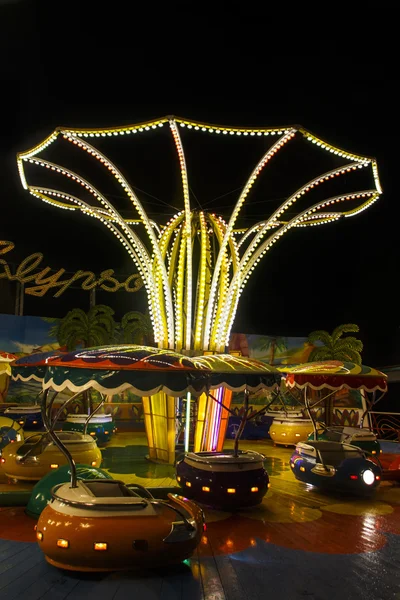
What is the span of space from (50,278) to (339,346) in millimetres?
13442

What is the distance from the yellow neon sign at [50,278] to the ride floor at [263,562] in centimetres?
1326

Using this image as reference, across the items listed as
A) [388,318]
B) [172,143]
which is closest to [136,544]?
[172,143]

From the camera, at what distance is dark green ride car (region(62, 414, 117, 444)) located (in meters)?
14.9

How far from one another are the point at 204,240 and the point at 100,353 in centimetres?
668

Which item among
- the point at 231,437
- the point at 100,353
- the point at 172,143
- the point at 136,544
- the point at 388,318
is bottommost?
the point at 231,437

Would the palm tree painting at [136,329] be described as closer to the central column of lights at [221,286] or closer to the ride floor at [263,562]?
the central column of lights at [221,286]

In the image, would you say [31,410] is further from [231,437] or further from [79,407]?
[231,437]

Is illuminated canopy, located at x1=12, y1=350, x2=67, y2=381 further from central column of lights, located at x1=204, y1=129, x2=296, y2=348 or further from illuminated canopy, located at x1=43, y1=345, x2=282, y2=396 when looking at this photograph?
illuminated canopy, located at x1=43, y1=345, x2=282, y2=396

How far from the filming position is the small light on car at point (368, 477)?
926cm

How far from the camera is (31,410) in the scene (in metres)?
17.7

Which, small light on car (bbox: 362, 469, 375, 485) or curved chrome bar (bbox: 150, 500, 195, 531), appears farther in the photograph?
small light on car (bbox: 362, 469, 375, 485)

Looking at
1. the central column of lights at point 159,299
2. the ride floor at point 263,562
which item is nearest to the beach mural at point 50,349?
the central column of lights at point 159,299

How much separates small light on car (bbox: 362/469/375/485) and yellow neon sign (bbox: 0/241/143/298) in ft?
51.3

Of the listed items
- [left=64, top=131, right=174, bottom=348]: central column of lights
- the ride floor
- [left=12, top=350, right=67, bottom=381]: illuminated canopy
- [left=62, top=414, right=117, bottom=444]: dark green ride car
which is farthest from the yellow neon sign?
the ride floor
